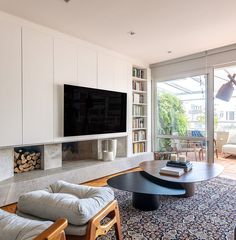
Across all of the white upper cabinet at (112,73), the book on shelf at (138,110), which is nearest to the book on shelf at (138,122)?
the book on shelf at (138,110)

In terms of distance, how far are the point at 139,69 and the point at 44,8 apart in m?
2.92

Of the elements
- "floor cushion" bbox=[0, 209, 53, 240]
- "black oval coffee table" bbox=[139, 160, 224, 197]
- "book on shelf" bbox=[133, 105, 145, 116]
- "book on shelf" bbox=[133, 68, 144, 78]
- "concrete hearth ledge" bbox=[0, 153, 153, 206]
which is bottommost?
"concrete hearth ledge" bbox=[0, 153, 153, 206]

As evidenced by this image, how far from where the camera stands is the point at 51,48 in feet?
10.6

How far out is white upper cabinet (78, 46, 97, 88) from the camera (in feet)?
12.0

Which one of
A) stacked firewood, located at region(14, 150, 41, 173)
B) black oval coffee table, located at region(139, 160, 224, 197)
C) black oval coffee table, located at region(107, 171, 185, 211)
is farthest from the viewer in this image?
stacked firewood, located at region(14, 150, 41, 173)

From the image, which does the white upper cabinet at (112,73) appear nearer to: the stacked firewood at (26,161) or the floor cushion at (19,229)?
the stacked firewood at (26,161)

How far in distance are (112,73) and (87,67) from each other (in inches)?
25.6

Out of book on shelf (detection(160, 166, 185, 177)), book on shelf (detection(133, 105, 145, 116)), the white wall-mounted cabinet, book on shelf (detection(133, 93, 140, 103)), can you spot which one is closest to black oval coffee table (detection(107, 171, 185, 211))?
book on shelf (detection(160, 166, 185, 177))

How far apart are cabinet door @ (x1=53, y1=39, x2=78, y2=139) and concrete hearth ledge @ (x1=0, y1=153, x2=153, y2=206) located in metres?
0.59

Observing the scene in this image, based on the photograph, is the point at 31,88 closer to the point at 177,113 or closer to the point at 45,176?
the point at 45,176

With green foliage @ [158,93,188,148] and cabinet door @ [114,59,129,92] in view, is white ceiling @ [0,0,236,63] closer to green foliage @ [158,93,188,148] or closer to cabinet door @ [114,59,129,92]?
cabinet door @ [114,59,129,92]

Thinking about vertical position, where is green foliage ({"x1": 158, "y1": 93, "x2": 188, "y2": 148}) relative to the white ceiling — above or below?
below

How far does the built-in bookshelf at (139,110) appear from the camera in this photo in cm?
494

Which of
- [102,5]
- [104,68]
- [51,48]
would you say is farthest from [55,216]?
[104,68]
